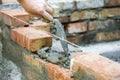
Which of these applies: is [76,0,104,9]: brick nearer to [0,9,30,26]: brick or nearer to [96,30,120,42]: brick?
[96,30,120,42]: brick

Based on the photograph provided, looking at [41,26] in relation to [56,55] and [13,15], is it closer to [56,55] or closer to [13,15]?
[13,15]

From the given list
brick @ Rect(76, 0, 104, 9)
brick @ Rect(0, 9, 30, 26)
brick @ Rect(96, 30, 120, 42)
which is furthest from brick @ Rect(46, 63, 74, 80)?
brick @ Rect(96, 30, 120, 42)

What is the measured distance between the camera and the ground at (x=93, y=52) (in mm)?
2135

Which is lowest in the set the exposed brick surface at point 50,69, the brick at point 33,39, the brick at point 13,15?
the exposed brick surface at point 50,69

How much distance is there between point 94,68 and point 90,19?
149 cm

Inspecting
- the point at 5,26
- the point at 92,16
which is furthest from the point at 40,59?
the point at 92,16

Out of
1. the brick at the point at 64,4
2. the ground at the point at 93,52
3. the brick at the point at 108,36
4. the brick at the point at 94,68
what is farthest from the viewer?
the brick at the point at 108,36

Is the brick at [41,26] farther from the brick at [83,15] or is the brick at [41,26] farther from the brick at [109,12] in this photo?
the brick at [109,12]

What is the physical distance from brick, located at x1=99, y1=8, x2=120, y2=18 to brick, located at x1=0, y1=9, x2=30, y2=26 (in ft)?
2.65

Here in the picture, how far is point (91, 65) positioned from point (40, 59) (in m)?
0.57

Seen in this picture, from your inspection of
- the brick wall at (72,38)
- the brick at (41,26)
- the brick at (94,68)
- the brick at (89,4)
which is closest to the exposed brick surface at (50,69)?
the brick wall at (72,38)

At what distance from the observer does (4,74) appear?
7.19 feet

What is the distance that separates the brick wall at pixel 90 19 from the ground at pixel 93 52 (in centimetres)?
8

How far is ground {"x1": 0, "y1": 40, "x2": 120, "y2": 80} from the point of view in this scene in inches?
84.0
